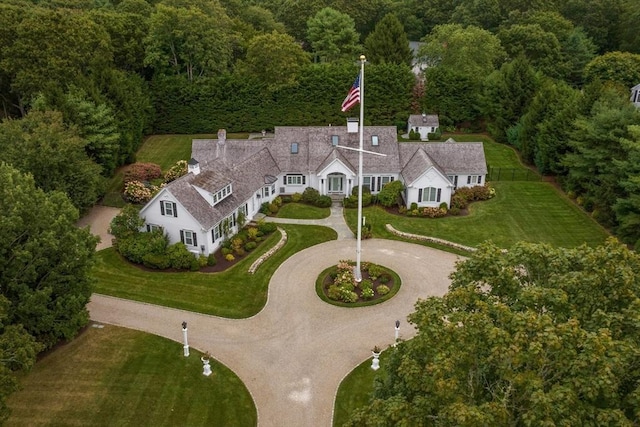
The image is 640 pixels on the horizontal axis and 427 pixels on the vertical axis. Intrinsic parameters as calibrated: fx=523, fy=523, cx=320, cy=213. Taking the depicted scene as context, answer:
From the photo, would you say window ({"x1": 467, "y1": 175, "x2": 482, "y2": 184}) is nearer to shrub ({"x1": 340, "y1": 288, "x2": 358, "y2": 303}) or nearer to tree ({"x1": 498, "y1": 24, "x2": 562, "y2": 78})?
shrub ({"x1": 340, "y1": 288, "x2": 358, "y2": 303})

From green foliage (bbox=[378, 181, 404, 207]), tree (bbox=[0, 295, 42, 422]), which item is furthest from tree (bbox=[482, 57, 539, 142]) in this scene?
tree (bbox=[0, 295, 42, 422])

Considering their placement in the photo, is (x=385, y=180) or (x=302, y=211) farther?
(x=385, y=180)

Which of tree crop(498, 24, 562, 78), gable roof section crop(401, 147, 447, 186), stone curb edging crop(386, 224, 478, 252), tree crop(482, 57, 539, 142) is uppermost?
tree crop(498, 24, 562, 78)

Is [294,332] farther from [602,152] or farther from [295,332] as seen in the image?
[602,152]

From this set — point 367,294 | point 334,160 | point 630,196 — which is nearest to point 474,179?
point 334,160

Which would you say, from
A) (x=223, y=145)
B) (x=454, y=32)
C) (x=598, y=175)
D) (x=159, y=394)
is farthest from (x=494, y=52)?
(x=159, y=394)

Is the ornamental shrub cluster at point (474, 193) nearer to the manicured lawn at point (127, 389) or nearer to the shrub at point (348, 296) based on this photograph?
Answer: the shrub at point (348, 296)
